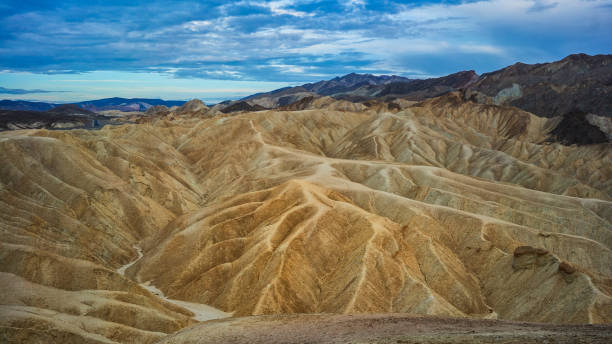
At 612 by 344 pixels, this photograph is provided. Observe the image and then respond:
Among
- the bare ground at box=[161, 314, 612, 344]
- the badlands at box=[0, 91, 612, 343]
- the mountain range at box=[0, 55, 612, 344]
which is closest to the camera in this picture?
the bare ground at box=[161, 314, 612, 344]

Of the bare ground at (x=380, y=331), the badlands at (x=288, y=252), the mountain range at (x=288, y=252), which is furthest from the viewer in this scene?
the badlands at (x=288, y=252)

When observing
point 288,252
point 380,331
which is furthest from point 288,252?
point 380,331

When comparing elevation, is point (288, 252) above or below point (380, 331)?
below

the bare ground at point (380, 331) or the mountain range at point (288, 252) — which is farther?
the mountain range at point (288, 252)

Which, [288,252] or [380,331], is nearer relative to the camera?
[380,331]

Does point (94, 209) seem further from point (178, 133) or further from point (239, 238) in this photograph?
point (178, 133)

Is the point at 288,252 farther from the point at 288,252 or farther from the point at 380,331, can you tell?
the point at 380,331

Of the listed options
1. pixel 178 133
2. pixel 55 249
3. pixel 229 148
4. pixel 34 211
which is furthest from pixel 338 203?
pixel 178 133

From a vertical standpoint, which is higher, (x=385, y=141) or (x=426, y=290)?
(x=385, y=141)
